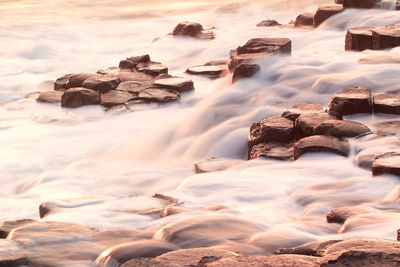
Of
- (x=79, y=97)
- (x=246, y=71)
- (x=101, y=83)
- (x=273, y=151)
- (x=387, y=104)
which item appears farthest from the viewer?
(x=101, y=83)

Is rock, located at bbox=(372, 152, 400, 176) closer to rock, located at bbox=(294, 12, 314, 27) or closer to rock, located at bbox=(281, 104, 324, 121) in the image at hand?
rock, located at bbox=(281, 104, 324, 121)

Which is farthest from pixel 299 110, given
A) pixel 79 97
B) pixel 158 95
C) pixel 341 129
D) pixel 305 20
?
pixel 305 20

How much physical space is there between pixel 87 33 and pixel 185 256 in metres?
10.3

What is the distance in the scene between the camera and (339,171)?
172 inches

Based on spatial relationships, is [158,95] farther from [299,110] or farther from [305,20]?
[305,20]

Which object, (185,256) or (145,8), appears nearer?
(185,256)

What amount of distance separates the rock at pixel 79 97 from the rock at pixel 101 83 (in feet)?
0.50

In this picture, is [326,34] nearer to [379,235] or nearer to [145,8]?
[379,235]

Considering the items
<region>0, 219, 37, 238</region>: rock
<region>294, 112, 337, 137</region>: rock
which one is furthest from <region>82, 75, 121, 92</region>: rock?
<region>0, 219, 37, 238</region>: rock

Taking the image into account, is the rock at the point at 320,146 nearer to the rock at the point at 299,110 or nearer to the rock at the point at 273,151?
the rock at the point at 273,151

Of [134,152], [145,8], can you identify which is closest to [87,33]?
[145,8]

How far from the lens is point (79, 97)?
722cm

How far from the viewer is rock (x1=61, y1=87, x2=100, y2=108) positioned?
23.6ft

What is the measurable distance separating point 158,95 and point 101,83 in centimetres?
79
